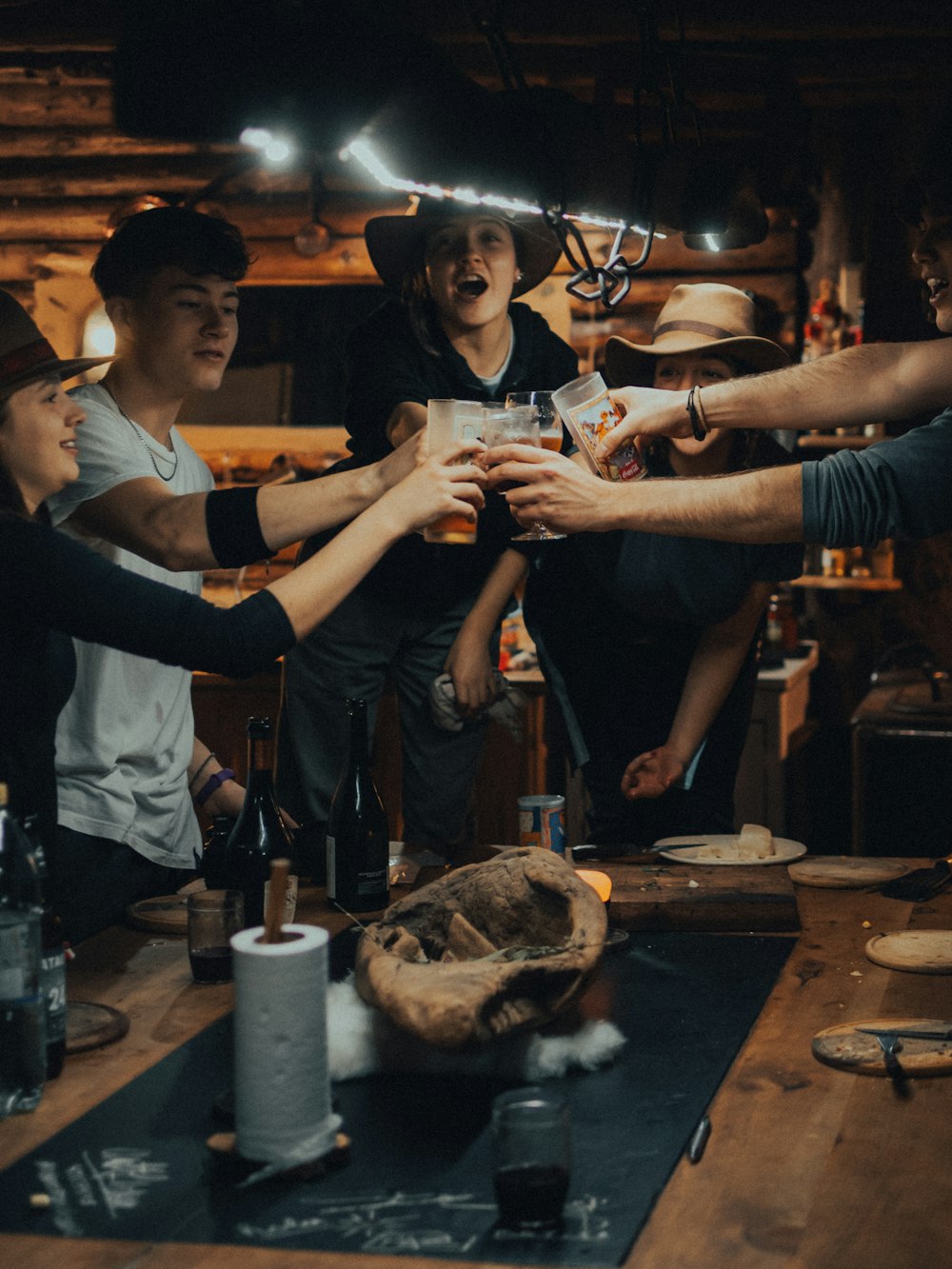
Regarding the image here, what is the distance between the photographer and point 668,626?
3258 mm

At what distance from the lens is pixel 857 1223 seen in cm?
123

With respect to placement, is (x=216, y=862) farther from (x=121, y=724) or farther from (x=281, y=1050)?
(x=281, y=1050)

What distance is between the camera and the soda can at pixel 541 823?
7.95 ft

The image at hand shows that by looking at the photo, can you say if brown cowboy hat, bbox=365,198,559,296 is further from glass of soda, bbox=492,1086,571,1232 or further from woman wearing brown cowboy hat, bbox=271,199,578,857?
glass of soda, bbox=492,1086,571,1232

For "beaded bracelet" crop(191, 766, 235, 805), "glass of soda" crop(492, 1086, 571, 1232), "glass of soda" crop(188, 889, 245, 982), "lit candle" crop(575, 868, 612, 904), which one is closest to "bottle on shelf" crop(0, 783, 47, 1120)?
"glass of soda" crop(188, 889, 245, 982)

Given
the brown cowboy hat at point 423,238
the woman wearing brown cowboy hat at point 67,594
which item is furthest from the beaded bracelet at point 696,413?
the brown cowboy hat at point 423,238

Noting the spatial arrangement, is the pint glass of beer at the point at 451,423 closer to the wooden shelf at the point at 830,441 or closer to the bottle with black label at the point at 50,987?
the bottle with black label at the point at 50,987

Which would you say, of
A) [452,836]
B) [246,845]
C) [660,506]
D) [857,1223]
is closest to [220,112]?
[660,506]

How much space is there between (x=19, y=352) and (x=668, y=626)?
167 centimetres

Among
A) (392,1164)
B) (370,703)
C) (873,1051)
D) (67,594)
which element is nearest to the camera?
(392,1164)

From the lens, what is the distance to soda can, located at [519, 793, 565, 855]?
2422 millimetres

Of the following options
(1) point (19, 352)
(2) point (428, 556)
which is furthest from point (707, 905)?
(2) point (428, 556)

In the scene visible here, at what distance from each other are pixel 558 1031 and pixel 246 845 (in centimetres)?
→ 81

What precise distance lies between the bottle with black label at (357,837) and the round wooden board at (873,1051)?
0.85 metres
